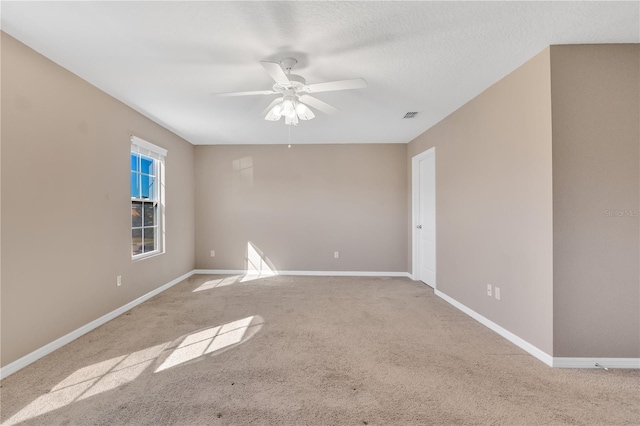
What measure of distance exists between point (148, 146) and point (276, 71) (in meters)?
2.77

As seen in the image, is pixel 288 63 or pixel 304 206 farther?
pixel 304 206

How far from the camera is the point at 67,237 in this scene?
2512 millimetres

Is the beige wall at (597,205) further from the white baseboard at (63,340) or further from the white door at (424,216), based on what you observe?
the white baseboard at (63,340)

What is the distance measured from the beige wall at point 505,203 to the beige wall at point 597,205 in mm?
90

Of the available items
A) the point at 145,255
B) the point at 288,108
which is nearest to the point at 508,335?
the point at 288,108

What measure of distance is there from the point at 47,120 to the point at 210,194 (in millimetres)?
3062

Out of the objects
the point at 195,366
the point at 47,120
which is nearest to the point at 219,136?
the point at 47,120

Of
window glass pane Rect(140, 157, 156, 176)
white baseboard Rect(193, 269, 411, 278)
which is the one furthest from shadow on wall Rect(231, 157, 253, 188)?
white baseboard Rect(193, 269, 411, 278)

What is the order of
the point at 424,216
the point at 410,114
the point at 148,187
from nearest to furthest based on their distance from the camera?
the point at 410,114 < the point at 148,187 < the point at 424,216

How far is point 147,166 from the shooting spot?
404cm

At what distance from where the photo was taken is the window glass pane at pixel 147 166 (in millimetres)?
3902

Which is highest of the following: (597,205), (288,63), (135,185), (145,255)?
(288,63)

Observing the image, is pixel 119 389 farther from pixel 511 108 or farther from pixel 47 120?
pixel 511 108

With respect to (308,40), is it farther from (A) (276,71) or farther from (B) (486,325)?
(B) (486,325)
